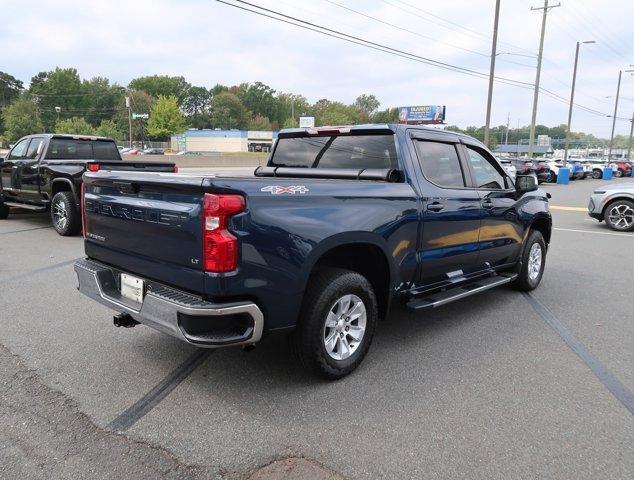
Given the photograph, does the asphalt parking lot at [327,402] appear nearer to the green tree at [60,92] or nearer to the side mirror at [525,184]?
the side mirror at [525,184]

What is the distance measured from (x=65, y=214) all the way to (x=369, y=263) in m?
7.12

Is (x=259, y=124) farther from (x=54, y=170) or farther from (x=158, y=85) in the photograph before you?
(x=54, y=170)

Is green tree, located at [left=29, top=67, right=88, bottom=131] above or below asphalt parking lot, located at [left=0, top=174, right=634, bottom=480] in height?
above

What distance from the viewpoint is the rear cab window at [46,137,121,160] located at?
9750 millimetres

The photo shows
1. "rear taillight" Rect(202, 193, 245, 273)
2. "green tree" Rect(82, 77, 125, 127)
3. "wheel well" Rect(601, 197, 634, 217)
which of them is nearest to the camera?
"rear taillight" Rect(202, 193, 245, 273)

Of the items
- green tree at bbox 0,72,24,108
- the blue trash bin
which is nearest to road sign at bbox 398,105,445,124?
the blue trash bin

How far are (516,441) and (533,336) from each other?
2.00 m

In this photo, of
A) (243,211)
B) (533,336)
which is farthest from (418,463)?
(533,336)

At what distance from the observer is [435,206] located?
427 cm

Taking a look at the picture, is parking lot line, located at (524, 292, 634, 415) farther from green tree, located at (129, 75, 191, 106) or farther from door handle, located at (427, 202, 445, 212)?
green tree, located at (129, 75, 191, 106)

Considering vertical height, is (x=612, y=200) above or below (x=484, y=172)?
below

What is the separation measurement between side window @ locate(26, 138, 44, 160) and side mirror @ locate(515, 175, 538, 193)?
29.3ft

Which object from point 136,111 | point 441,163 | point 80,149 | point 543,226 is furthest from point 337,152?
point 136,111

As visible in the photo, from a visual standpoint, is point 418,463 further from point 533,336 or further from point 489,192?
point 489,192
